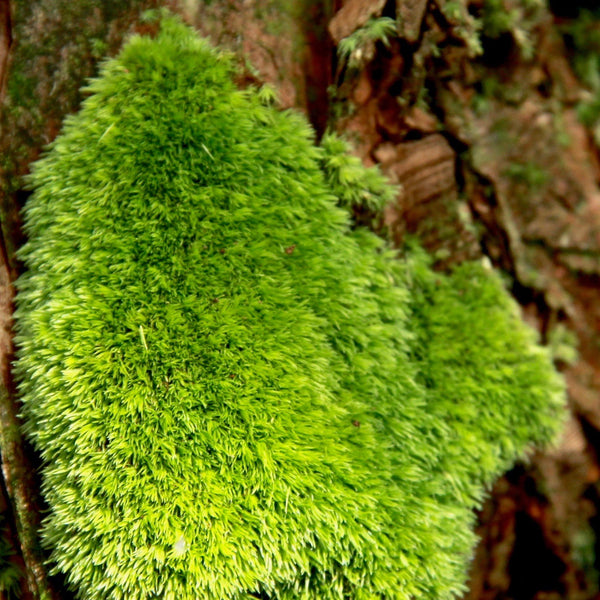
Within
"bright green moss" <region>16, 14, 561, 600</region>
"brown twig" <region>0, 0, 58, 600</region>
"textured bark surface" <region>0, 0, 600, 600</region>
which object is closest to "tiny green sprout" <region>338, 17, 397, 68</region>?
"textured bark surface" <region>0, 0, 600, 600</region>

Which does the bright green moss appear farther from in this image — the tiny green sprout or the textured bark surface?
the tiny green sprout

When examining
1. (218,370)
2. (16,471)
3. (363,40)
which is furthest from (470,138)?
(16,471)

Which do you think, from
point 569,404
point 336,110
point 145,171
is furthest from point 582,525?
point 145,171

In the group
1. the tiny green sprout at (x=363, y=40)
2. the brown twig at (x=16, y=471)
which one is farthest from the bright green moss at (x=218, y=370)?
the tiny green sprout at (x=363, y=40)

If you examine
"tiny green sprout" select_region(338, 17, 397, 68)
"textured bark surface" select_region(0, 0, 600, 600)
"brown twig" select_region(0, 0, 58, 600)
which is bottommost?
"brown twig" select_region(0, 0, 58, 600)

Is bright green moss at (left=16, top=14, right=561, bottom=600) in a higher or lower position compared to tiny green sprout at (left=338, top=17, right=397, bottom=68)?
lower

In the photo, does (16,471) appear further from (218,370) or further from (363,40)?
(363,40)

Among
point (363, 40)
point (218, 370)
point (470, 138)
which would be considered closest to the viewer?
point (218, 370)

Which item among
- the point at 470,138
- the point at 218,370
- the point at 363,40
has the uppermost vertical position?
the point at 363,40
